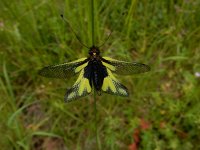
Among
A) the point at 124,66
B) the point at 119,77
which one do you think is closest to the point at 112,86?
the point at 124,66

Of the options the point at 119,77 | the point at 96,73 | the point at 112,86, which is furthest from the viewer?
the point at 119,77

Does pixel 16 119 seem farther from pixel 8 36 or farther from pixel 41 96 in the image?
pixel 8 36

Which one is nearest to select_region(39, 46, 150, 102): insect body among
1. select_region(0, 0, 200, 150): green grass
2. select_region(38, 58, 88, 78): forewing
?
select_region(38, 58, 88, 78): forewing

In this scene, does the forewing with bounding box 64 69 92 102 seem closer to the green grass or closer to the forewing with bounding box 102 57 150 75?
the forewing with bounding box 102 57 150 75

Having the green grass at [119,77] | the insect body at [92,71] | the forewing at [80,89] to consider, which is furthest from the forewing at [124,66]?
the green grass at [119,77]

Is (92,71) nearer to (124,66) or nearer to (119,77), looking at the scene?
(124,66)

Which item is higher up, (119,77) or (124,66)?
(119,77)
